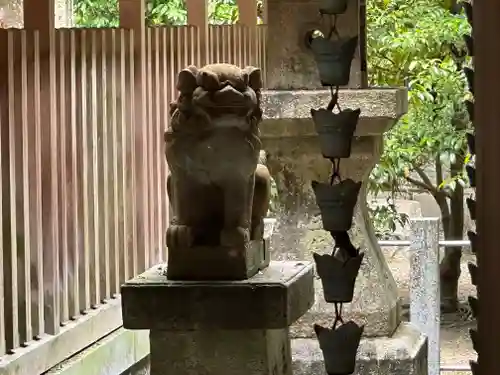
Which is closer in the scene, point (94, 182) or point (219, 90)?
point (219, 90)

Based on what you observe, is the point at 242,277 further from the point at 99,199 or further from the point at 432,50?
the point at 432,50

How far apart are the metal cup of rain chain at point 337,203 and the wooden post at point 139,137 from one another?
8.79 ft

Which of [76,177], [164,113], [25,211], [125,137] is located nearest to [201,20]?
[164,113]

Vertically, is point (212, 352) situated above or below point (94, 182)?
below

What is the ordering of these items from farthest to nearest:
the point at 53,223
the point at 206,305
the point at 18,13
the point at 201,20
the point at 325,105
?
the point at 18,13 < the point at 201,20 < the point at 325,105 < the point at 53,223 < the point at 206,305

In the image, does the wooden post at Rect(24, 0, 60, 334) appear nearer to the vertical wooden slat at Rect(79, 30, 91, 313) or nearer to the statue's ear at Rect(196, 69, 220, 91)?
the vertical wooden slat at Rect(79, 30, 91, 313)

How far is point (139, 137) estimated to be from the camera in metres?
3.66

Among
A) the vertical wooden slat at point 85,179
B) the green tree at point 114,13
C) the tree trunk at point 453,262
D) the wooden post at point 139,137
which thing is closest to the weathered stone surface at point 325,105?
the vertical wooden slat at point 85,179

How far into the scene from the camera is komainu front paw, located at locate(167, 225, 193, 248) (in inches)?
86.0

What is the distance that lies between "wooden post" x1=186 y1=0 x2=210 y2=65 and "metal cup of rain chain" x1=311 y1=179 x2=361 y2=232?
348 centimetres

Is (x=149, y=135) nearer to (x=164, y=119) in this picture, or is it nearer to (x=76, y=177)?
(x=164, y=119)

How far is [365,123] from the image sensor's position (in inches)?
120

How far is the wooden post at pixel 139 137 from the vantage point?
358cm

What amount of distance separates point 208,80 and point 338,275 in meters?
1.28
